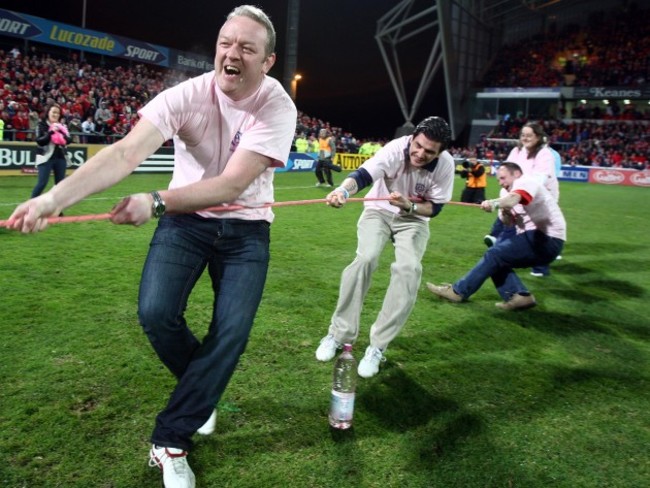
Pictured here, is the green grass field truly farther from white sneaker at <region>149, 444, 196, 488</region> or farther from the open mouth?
the open mouth

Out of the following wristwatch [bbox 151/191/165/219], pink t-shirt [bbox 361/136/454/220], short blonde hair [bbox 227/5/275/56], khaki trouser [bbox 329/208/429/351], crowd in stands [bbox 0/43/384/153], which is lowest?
khaki trouser [bbox 329/208/429/351]

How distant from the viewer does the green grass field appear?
2.79m

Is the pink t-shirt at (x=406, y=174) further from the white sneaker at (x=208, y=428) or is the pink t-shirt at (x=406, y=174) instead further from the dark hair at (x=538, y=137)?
the dark hair at (x=538, y=137)

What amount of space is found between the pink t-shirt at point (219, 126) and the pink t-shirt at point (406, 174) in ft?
5.89

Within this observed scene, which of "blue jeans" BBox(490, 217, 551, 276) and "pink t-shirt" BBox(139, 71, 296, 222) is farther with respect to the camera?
"blue jeans" BBox(490, 217, 551, 276)

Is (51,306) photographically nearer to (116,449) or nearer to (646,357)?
(116,449)

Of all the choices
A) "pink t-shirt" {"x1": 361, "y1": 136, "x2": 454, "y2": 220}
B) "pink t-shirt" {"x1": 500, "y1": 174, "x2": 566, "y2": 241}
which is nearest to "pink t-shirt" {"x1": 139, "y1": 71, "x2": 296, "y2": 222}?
"pink t-shirt" {"x1": 361, "y1": 136, "x2": 454, "y2": 220}

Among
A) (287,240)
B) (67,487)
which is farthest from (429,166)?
(287,240)

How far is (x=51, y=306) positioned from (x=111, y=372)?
5.21 feet

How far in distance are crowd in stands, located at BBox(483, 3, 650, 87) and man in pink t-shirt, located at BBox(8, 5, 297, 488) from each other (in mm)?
44688

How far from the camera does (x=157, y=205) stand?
85.6 inches

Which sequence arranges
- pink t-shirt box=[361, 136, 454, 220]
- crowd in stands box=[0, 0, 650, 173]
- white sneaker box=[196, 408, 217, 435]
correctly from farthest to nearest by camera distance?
crowd in stands box=[0, 0, 650, 173]
pink t-shirt box=[361, 136, 454, 220]
white sneaker box=[196, 408, 217, 435]

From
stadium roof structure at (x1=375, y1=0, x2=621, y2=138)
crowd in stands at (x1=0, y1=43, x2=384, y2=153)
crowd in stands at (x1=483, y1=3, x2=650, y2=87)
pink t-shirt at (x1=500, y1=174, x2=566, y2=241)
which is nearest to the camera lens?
pink t-shirt at (x1=500, y1=174, x2=566, y2=241)

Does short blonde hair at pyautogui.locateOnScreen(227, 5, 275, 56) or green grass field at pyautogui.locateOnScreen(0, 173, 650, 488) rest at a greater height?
short blonde hair at pyautogui.locateOnScreen(227, 5, 275, 56)
